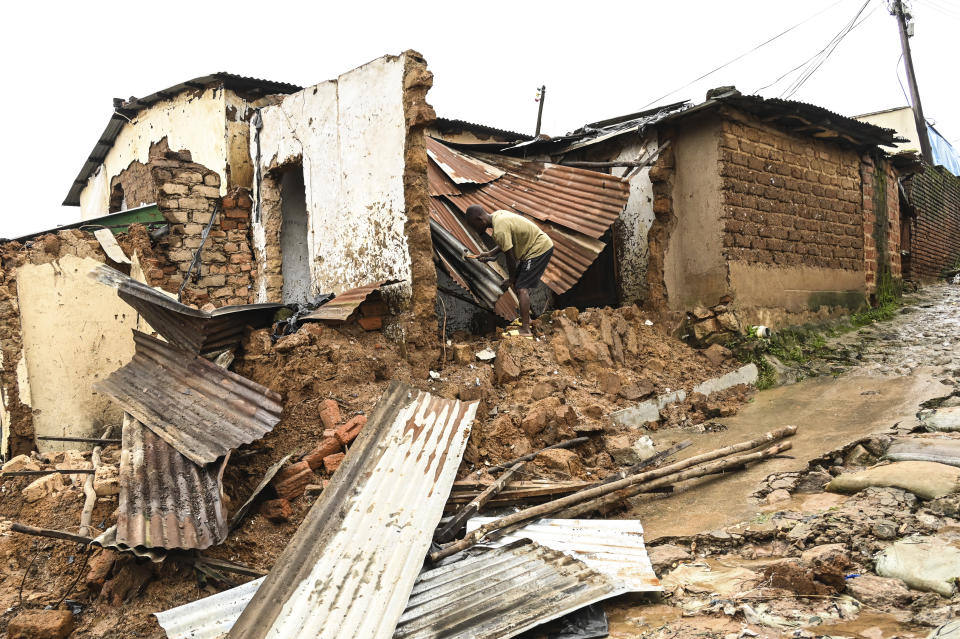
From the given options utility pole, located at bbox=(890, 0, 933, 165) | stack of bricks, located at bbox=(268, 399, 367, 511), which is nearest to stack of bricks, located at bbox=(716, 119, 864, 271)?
stack of bricks, located at bbox=(268, 399, 367, 511)

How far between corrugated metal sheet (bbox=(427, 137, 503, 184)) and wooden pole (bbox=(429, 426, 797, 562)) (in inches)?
154

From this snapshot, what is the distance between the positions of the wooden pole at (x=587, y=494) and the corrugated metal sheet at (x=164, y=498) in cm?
134

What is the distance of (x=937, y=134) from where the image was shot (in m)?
17.0

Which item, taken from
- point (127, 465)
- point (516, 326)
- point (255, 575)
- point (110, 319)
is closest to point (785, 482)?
point (516, 326)

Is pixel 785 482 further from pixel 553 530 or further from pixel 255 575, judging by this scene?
pixel 255 575

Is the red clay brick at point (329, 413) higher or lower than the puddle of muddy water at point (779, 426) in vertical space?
higher

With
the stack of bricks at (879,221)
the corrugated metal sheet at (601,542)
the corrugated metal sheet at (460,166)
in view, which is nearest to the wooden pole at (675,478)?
the corrugated metal sheet at (601,542)

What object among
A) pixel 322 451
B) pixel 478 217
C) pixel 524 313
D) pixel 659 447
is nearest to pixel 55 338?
pixel 322 451

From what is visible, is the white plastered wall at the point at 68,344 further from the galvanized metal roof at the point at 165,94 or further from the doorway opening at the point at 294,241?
the galvanized metal roof at the point at 165,94

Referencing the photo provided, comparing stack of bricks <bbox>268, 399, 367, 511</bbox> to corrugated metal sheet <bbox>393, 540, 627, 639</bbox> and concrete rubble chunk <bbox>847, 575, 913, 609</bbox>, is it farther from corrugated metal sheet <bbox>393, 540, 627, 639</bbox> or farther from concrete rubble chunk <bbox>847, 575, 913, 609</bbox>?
concrete rubble chunk <bbox>847, 575, 913, 609</bbox>

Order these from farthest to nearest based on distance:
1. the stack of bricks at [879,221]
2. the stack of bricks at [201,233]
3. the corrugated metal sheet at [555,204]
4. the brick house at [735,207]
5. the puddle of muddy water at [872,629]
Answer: the stack of bricks at [879,221] → the stack of bricks at [201,233] → the brick house at [735,207] → the corrugated metal sheet at [555,204] → the puddle of muddy water at [872,629]

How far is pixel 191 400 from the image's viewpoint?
14.3 feet

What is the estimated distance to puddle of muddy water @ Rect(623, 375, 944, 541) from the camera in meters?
3.72

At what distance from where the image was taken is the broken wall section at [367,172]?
16.8ft
